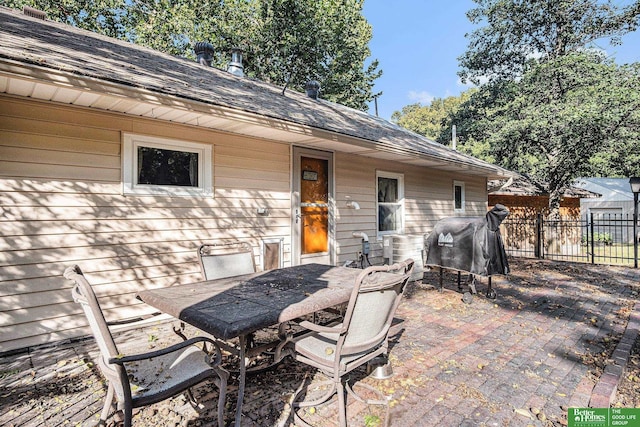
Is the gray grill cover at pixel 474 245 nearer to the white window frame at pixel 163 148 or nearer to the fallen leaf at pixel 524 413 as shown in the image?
the fallen leaf at pixel 524 413

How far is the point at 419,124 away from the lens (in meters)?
39.1

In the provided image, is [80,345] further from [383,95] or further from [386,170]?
[383,95]

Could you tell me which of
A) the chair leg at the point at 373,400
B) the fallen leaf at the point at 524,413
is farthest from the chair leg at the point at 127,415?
the fallen leaf at the point at 524,413

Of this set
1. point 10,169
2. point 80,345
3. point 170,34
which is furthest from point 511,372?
point 170,34

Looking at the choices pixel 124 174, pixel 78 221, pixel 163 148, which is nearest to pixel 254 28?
pixel 163 148

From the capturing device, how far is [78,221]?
3.86 metres

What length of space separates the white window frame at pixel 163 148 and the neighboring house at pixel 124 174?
0.01 m

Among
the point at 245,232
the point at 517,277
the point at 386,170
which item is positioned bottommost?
the point at 517,277

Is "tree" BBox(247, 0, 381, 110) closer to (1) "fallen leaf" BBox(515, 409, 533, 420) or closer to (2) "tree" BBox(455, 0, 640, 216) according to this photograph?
(2) "tree" BBox(455, 0, 640, 216)

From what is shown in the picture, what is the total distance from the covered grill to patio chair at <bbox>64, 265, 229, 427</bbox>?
165 inches

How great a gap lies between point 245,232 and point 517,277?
19.6 feet

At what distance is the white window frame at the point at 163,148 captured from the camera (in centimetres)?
419

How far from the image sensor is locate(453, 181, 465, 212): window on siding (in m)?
10.3

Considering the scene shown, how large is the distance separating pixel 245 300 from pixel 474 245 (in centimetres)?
393
